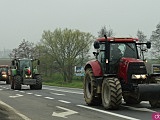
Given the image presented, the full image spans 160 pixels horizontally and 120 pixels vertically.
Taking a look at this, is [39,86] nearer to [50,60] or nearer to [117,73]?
[117,73]

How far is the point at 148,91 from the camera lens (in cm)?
1215

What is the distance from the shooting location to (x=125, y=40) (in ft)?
45.9

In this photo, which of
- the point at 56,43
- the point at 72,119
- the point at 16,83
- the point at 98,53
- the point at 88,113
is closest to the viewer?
the point at 72,119

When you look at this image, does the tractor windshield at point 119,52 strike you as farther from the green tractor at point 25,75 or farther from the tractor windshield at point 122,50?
the green tractor at point 25,75

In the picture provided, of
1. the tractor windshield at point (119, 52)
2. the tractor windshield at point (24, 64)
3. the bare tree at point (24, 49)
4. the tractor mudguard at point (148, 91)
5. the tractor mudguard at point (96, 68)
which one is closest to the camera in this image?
the tractor mudguard at point (148, 91)

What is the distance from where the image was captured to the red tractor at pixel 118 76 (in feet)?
40.9

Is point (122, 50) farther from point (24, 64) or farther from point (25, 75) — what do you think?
point (24, 64)

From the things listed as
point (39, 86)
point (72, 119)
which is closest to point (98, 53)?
point (72, 119)

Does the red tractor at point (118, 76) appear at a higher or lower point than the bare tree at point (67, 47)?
lower

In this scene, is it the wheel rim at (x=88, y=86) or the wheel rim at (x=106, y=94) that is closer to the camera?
the wheel rim at (x=106, y=94)

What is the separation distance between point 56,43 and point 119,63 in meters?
58.1

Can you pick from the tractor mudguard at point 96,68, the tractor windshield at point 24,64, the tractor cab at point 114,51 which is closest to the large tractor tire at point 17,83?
the tractor windshield at point 24,64

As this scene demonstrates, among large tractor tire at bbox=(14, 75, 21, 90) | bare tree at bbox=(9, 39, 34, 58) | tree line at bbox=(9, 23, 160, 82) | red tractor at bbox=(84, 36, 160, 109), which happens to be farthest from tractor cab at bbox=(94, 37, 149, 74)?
bare tree at bbox=(9, 39, 34, 58)

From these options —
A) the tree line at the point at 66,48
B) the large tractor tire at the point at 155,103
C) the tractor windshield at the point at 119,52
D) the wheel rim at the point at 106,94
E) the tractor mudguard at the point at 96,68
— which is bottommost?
the large tractor tire at the point at 155,103
